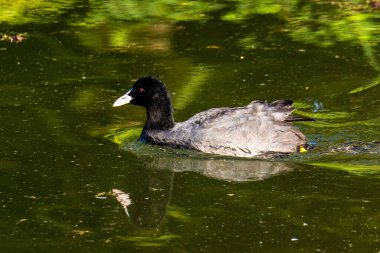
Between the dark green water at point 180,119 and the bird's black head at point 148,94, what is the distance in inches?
13.5

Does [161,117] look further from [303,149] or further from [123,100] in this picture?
[303,149]

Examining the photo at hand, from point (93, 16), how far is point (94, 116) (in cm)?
467

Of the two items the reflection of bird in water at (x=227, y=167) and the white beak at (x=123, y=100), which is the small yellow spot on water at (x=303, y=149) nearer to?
the reflection of bird in water at (x=227, y=167)

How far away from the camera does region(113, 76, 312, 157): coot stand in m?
10.5

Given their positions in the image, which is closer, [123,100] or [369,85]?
[123,100]

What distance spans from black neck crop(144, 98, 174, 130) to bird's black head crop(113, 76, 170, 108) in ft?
0.05

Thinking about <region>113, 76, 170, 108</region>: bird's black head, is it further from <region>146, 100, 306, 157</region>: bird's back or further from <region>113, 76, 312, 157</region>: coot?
<region>146, 100, 306, 157</region>: bird's back

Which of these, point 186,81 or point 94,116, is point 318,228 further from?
point 186,81

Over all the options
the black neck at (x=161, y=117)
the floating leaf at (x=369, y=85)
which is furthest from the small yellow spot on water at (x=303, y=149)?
the floating leaf at (x=369, y=85)

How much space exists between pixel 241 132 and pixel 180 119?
1271mm

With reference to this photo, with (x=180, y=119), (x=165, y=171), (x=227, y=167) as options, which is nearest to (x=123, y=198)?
(x=165, y=171)

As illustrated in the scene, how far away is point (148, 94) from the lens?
11.1 m

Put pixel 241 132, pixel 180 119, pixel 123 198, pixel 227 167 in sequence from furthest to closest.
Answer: pixel 180 119, pixel 241 132, pixel 227 167, pixel 123 198

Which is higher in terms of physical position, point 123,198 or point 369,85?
point 123,198
